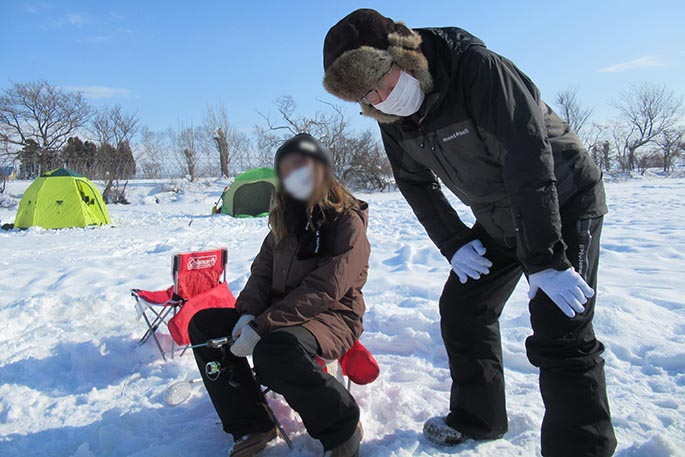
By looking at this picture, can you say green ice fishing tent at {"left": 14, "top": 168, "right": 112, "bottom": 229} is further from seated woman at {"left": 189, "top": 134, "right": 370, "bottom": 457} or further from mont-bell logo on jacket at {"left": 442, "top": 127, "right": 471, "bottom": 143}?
mont-bell logo on jacket at {"left": 442, "top": 127, "right": 471, "bottom": 143}

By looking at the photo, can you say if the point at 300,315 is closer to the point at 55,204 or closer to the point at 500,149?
the point at 500,149

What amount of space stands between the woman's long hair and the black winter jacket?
16.9 inches

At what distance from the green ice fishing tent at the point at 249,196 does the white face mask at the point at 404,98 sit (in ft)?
38.9

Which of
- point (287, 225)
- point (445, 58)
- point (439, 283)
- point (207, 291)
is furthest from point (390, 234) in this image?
point (445, 58)

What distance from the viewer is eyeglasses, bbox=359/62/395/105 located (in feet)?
5.31

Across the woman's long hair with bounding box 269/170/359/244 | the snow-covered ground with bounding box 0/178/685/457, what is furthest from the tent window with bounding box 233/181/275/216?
the woman's long hair with bounding box 269/170/359/244

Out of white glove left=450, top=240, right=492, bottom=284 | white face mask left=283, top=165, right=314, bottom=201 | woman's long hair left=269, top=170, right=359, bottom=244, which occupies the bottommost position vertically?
white glove left=450, top=240, right=492, bottom=284

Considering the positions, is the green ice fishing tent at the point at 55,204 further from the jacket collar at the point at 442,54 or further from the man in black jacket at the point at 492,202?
the jacket collar at the point at 442,54

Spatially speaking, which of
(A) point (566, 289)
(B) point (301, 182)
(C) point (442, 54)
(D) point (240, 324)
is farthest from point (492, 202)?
(D) point (240, 324)

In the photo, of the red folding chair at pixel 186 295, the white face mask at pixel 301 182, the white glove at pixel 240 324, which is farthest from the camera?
the red folding chair at pixel 186 295

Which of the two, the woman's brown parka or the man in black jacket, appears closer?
the man in black jacket

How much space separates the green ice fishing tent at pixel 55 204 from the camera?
11406mm

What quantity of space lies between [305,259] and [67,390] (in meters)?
1.69

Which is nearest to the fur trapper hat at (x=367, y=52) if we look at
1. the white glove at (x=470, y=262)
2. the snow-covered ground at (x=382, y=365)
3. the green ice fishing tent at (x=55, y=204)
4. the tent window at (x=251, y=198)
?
the white glove at (x=470, y=262)
